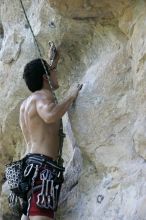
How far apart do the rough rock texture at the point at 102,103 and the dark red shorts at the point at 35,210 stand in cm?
23

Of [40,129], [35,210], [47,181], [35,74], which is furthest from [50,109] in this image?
[35,210]

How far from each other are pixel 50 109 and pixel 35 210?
64 centimetres

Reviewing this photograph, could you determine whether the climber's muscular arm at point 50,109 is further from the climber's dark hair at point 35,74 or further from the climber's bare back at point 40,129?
the climber's dark hair at point 35,74

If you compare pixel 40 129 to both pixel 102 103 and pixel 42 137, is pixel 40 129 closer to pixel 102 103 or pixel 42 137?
pixel 42 137

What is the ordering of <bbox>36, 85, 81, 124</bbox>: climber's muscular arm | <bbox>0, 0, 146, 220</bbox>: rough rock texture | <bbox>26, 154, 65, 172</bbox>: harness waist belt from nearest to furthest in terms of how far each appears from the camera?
<bbox>0, 0, 146, 220</bbox>: rough rock texture < <bbox>36, 85, 81, 124</bbox>: climber's muscular arm < <bbox>26, 154, 65, 172</bbox>: harness waist belt

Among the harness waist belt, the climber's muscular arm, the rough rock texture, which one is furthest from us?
the harness waist belt

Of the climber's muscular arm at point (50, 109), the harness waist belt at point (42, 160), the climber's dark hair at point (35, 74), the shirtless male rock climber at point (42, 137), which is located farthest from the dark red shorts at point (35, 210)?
the climber's dark hair at point (35, 74)

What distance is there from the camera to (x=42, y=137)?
3564mm

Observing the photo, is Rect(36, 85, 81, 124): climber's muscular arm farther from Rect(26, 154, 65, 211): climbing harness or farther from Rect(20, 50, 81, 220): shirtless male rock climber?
Rect(26, 154, 65, 211): climbing harness

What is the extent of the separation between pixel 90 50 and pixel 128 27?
511mm

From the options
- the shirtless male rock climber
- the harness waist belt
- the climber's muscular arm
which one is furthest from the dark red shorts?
the climber's muscular arm

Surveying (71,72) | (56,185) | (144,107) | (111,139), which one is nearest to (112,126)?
(111,139)

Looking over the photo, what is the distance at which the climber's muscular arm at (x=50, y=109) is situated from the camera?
11.1 feet

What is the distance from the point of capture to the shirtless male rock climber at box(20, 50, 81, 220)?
3.43 metres
